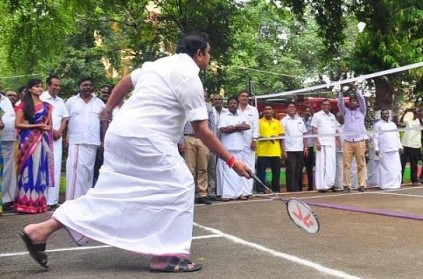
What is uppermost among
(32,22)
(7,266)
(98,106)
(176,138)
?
(32,22)

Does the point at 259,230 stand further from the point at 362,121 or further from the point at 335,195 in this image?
the point at 362,121

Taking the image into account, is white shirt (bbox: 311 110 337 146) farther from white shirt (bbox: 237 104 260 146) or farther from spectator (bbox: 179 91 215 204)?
spectator (bbox: 179 91 215 204)

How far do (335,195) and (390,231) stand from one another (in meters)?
4.80

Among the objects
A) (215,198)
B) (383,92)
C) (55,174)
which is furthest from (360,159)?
(55,174)

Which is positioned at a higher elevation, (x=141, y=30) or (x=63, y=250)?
(x=141, y=30)

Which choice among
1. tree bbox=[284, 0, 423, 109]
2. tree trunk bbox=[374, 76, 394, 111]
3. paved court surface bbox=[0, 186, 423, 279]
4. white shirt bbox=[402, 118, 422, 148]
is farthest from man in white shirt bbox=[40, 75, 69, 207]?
tree trunk bbox=[374, 76, 394, 111]

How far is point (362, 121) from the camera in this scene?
12062 millimetres

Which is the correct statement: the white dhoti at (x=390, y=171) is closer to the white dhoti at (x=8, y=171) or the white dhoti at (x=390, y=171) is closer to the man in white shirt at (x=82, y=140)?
the man in white shirt at (x=82, y=140)

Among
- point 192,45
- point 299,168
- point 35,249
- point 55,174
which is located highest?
point 192,45

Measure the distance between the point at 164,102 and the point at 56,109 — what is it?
4842mm

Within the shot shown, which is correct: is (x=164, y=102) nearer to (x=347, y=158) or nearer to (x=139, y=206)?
(x=139, y=206)

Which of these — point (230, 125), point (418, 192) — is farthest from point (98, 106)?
point (418, 192)

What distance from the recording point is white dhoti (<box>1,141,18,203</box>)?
889cm

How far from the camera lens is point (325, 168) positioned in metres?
12.3
